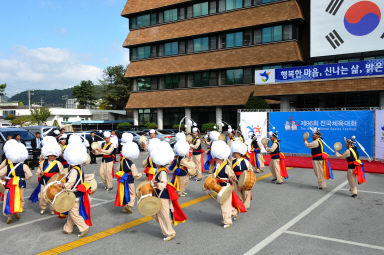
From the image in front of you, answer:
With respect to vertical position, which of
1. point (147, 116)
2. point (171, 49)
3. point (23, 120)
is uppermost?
point (171, 49)

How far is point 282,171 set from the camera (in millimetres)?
11484

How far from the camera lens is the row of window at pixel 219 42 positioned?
30391 millimetres

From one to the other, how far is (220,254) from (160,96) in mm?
34623

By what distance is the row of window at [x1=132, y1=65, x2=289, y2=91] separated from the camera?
33125mm

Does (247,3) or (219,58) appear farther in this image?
(219,58)

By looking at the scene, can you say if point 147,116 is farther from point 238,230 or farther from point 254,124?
point 238,230

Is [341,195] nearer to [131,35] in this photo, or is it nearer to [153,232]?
[153,232]

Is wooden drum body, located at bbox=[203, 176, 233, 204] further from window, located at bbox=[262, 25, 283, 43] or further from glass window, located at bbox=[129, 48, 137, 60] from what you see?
glass window, located at bbox=[129, 48, 137, 60]

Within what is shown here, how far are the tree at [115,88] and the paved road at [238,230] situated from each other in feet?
197

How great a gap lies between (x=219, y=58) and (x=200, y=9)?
5880mm

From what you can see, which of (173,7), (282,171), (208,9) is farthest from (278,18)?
(282,171)

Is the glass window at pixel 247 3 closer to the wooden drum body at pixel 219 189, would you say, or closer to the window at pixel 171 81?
the window at pixel 171 81

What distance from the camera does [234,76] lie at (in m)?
33.7

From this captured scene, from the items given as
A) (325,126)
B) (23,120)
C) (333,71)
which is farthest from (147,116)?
(325,126)
